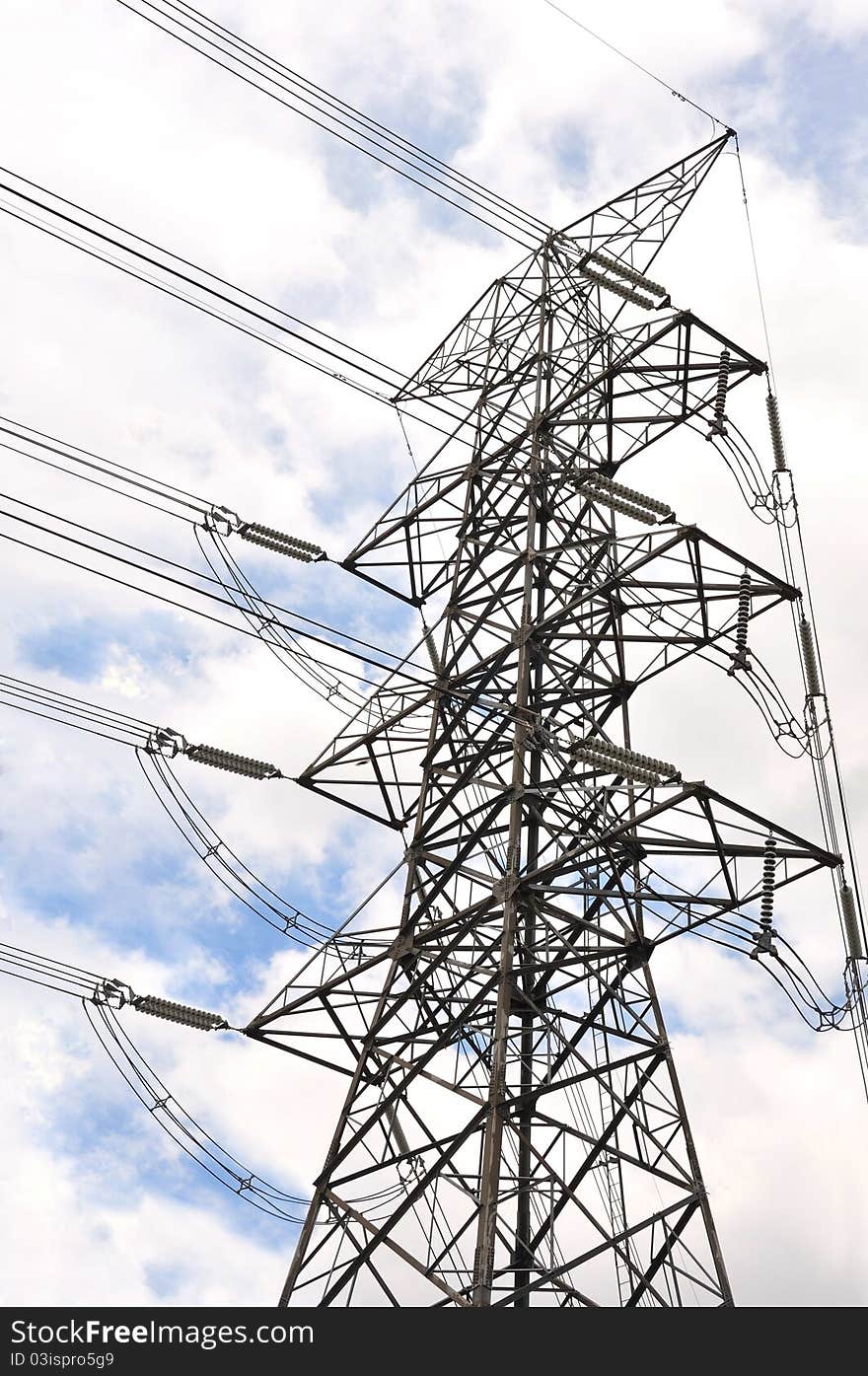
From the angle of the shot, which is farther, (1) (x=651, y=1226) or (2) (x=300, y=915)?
(2) (x=300, y=915)

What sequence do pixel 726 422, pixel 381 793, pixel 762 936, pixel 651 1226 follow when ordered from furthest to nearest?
1. pixel 726 422
2. pixel 381 793
3. pixel 762 936
4. pixel 651 1226

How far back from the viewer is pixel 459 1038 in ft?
68.5

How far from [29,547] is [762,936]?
39.3ft
